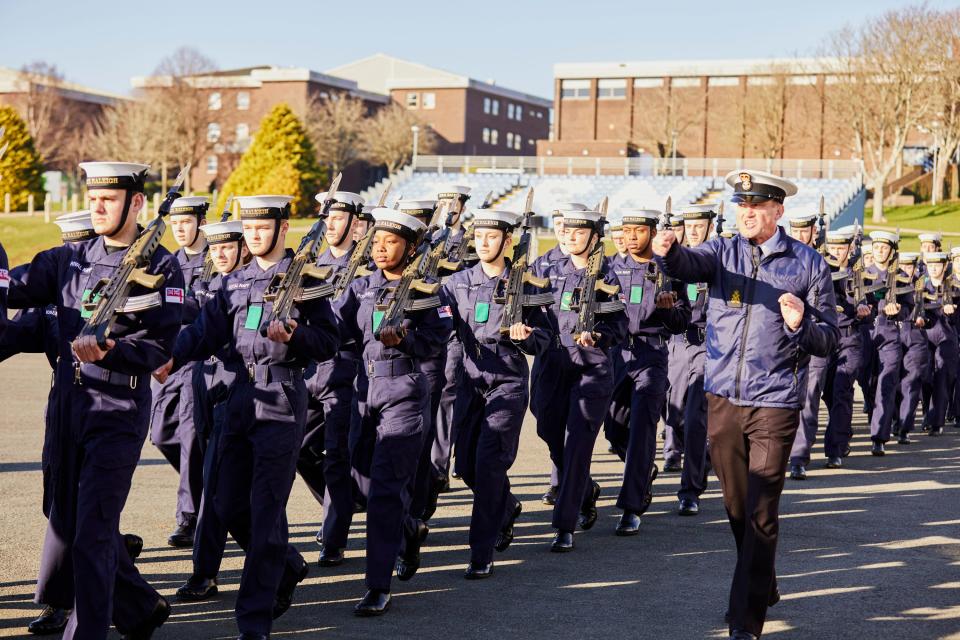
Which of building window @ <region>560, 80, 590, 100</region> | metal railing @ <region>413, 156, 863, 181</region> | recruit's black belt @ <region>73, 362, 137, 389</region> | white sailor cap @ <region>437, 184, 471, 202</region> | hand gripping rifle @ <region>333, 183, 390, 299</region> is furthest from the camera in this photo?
building window @ <region>560, 80, 590, 100</region>

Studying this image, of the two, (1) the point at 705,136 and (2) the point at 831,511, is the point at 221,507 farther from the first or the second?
(1) the point at 705,136

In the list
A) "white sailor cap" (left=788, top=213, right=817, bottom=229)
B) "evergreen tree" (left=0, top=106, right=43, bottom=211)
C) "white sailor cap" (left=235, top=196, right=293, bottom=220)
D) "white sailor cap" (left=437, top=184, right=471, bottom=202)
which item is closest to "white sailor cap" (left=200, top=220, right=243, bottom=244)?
"white sailor cap" (left=235, top=196, right=293, bottom=220)

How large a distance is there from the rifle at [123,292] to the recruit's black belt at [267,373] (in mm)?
849

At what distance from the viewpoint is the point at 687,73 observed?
251 feet

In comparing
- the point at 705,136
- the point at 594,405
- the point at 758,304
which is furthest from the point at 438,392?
the point at 705,136

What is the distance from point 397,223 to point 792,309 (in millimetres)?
2465

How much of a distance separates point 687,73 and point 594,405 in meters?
70.3

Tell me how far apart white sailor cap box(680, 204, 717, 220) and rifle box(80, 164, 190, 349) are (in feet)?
19.7

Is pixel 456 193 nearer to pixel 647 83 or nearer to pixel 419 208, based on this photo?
pixel 419 208

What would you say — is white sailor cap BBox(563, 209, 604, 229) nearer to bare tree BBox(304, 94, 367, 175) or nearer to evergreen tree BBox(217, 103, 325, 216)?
evergreen tree BBox(217, 103, 325, 216)

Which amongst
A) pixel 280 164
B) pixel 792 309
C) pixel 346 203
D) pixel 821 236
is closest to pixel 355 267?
pixel 346 203

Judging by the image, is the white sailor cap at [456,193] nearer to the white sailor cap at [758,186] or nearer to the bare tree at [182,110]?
the white sailor cap at [758,186]

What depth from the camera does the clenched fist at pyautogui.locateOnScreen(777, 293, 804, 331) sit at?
623 cm

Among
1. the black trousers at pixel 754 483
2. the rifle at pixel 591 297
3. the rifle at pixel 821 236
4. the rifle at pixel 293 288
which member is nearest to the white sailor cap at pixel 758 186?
the black trousers at pixel 754 483
